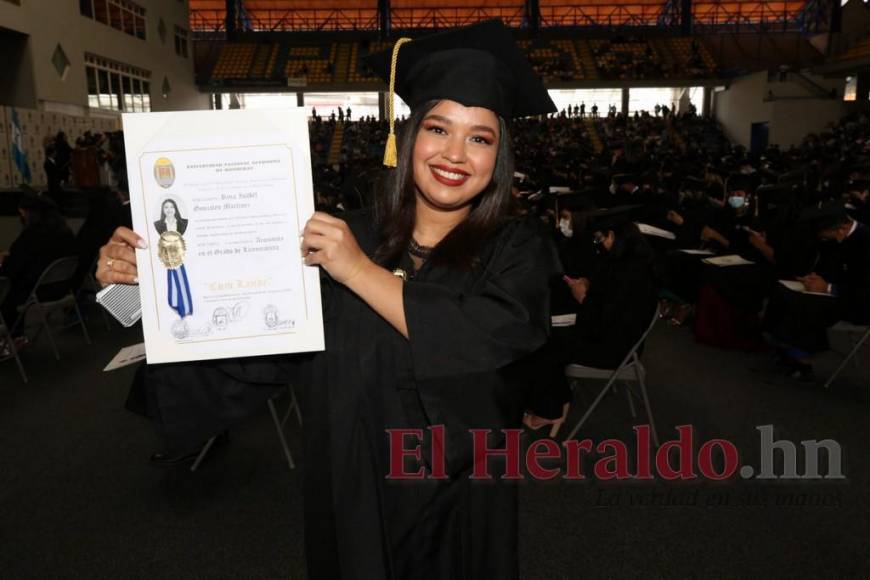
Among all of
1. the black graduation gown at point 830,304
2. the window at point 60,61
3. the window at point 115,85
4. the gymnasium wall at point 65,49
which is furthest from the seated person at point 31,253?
the window at point 115,85

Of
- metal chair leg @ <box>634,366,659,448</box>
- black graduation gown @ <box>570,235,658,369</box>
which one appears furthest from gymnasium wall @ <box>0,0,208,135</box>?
metal chair leg @ <box>634,366,659,448</box>

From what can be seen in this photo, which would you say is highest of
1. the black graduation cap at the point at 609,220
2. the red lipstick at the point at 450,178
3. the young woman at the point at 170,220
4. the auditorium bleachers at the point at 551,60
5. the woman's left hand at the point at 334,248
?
the auditorium bleachers at the point at 551,60

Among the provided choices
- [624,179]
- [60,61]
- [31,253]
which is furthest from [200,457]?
[60,61]

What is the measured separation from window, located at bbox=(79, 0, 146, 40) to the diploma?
21439mm

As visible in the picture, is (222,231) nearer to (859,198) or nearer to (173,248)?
(173,248)

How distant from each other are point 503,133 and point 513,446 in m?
0.75

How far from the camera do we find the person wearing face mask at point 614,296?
4.04 metres

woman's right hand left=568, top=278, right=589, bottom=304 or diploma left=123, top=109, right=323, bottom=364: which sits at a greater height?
diploma left=123, top=109, right=323, bottom=364

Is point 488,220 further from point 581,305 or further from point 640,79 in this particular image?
point 640,79

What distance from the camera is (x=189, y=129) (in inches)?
44.4

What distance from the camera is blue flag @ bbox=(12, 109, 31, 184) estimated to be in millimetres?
14641

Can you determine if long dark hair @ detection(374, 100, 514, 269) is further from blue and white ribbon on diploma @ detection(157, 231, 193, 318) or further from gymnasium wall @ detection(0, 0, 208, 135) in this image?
gymnasium wall @ detection(0, 0, 208, 135)

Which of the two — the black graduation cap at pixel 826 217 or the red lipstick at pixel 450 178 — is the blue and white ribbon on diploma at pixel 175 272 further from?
the black graduation cap at pixel 826 217

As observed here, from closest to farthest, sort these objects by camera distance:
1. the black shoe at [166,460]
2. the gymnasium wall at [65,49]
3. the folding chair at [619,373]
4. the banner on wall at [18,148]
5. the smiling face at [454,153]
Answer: the smiling face at [454,153]
the black shoe at [166,460]
the folding chair at [619,373]
the banner on wall at [18,148]
the gymnasium wall at [65,49]
